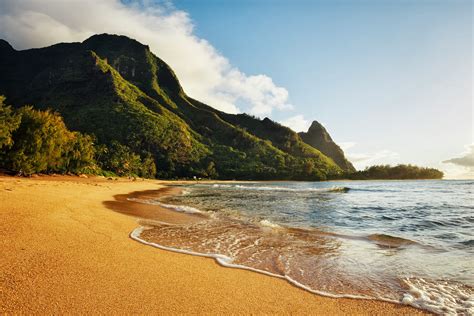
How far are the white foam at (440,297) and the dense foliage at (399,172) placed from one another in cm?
18372

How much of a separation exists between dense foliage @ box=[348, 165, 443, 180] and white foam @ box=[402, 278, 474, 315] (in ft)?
603

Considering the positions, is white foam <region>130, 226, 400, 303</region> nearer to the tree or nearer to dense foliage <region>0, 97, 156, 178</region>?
the tree

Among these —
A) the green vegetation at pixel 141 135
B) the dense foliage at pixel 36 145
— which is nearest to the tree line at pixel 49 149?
the dense foliage at pixel 36 145

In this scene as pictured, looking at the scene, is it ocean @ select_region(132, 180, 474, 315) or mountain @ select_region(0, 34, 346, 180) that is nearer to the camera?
ocean @ select_region(132, 180, 474, 315)

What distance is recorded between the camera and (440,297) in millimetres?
5395

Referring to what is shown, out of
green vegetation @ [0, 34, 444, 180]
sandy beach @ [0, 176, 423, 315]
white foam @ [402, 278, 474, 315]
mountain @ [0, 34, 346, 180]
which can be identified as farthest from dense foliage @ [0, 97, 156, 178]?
mountain @ [0, 34, 346, 180]

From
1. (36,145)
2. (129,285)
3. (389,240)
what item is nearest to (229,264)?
(129,285)

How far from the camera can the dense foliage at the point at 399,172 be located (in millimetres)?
177625

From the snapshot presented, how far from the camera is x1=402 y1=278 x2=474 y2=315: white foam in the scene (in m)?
4.93

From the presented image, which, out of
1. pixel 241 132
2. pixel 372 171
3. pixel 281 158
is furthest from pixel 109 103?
pixel 372 171

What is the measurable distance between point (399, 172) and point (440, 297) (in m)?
205

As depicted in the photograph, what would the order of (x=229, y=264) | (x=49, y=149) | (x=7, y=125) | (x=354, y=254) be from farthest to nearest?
(x=49, y=149) → (x=7, y=125) → (x=354, y=254) → (x=229, y=264)

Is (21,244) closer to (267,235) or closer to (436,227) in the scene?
(267,235)

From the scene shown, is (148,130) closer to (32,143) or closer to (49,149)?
(49,149)
